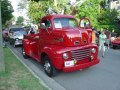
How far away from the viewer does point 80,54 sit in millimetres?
9109

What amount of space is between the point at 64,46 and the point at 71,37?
41cm

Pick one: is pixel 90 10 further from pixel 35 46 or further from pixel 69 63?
pixel 69 63

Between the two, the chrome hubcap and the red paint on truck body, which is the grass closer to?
the chrome hubcap

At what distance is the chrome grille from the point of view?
8940 millimetres

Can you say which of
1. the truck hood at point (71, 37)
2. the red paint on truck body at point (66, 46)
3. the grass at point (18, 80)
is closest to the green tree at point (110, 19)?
the red paint on truck body at point (66, 46)

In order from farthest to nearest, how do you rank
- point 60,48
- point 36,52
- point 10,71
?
point 36,52
point 10,71
point 60,48

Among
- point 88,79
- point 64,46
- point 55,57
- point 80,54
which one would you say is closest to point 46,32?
point 64,46

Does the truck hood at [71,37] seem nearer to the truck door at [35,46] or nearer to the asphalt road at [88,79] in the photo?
the asphalt road at [88,79]

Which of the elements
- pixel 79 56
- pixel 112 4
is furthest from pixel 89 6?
pixel 79 56

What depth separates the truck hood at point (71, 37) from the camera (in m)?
9.19

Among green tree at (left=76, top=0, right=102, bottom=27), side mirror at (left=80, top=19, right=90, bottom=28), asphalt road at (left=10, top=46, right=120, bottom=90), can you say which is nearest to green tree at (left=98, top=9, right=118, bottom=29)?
green tree at (left=76, top=0, right=102, bottom=27)

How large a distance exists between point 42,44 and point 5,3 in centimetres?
3014

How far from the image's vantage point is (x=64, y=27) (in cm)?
1012

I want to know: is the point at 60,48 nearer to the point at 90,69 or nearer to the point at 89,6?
the point at 90,69
